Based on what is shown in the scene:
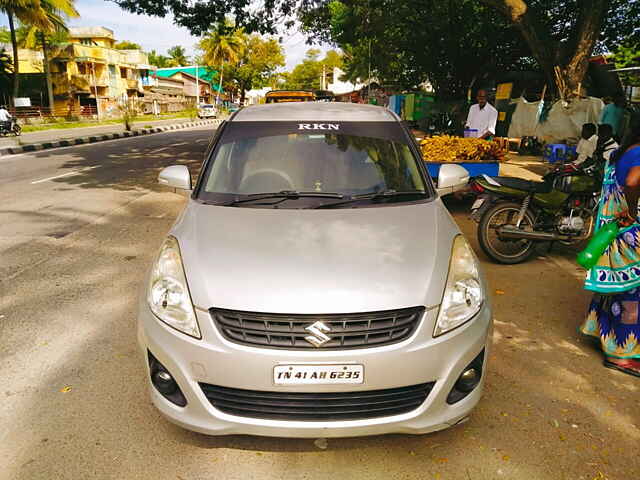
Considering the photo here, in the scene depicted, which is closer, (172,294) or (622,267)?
(172,294)

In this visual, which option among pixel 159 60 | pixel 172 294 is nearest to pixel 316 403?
pixel 172 294

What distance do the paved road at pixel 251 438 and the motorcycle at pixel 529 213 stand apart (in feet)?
1.08

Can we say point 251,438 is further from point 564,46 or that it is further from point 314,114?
point 564,46

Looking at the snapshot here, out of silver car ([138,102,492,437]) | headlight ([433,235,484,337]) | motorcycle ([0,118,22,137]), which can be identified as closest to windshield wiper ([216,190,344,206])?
silver car ([138,102,492,437])

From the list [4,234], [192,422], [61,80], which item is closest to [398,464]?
[192,422]

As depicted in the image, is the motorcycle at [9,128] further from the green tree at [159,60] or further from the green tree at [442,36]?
the green tree at [159,60]

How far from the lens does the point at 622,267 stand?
303 centimetres

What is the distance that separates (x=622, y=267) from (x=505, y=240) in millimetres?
2096

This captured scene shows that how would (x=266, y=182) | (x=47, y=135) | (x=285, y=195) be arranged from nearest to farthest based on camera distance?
(x=285, y=195), (x=266, y=182), (x=47, y=135)

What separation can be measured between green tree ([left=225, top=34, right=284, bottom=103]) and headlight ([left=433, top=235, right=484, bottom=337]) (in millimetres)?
73477

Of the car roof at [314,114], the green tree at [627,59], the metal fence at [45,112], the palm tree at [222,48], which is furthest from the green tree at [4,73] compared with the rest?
the car roof at [314,114]

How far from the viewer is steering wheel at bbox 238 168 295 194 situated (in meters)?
2.98

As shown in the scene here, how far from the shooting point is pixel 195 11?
1520 centimetres

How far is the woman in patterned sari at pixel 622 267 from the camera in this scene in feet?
9.62
